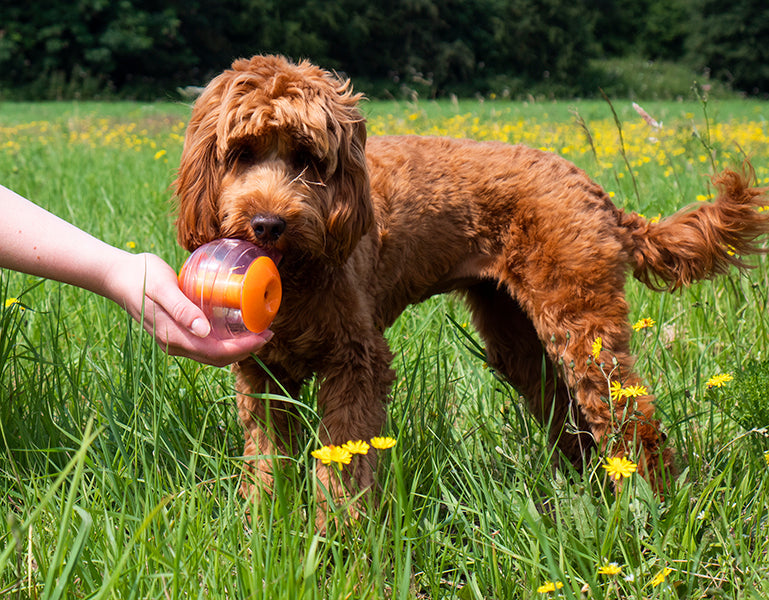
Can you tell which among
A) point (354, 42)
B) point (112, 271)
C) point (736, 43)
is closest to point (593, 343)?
point (112, 271)

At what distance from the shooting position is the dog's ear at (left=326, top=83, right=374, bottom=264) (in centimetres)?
232

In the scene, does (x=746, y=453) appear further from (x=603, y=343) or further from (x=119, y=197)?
(x=119, y=197)

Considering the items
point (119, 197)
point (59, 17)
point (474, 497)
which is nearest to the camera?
point (474, 497)

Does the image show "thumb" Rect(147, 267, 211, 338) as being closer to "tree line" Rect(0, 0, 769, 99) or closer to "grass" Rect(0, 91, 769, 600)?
"grass" Rect(0, 91, 769, 600)

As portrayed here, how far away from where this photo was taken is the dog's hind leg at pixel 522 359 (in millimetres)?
3170

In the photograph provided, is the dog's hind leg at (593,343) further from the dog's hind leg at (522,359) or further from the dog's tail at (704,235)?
the dog's hind leg at (522,359)

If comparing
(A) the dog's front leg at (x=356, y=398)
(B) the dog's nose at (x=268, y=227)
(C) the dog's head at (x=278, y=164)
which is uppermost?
(C) the dog's head at (x=278, y=164)

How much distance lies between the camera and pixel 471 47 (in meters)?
39.0

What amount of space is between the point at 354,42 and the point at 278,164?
116ft

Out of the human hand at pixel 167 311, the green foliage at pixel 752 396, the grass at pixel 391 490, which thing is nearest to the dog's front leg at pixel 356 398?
the grass at pixel 391 490

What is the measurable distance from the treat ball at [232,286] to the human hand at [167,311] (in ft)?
0.11

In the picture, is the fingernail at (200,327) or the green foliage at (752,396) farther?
the green foliage at (752,396)

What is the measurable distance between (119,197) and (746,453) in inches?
184

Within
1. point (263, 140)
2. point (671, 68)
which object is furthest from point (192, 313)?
point (671, 68)
